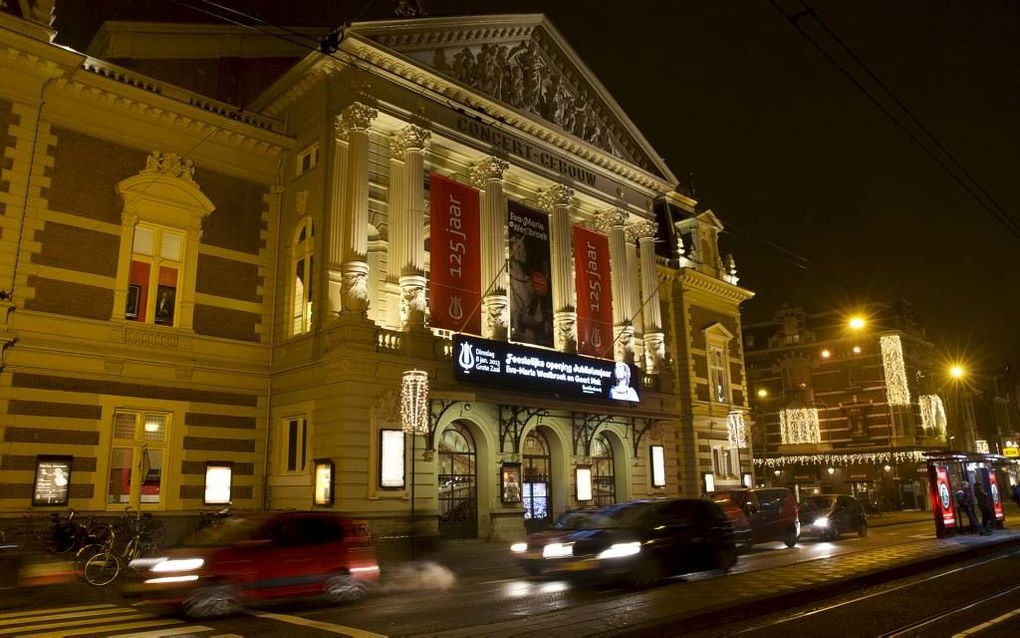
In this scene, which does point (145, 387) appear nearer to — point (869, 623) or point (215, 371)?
point (215, 371)

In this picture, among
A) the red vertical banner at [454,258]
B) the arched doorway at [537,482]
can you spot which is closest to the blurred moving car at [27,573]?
the red vertical banner at [454,258]

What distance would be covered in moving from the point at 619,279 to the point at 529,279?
6.04 metres

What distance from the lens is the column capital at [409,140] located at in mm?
25547

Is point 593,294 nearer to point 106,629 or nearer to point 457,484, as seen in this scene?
point 457,484

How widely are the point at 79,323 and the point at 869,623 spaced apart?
2053cm

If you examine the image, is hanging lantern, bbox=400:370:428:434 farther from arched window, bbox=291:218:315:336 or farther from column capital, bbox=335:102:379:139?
column capital, bbox=335:102:379:139

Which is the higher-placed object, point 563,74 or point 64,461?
point 563,74

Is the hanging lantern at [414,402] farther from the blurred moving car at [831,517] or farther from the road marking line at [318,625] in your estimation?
the blurred moving car at [831,517]

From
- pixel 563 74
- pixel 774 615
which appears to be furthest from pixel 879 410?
pixel 774 615

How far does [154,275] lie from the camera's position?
22.8 m

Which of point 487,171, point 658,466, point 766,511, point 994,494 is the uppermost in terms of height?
point 487,171

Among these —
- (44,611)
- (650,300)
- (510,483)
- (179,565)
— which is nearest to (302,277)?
(510,483)

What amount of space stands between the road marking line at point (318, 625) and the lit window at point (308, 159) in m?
16.9

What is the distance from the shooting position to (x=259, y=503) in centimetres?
2373
